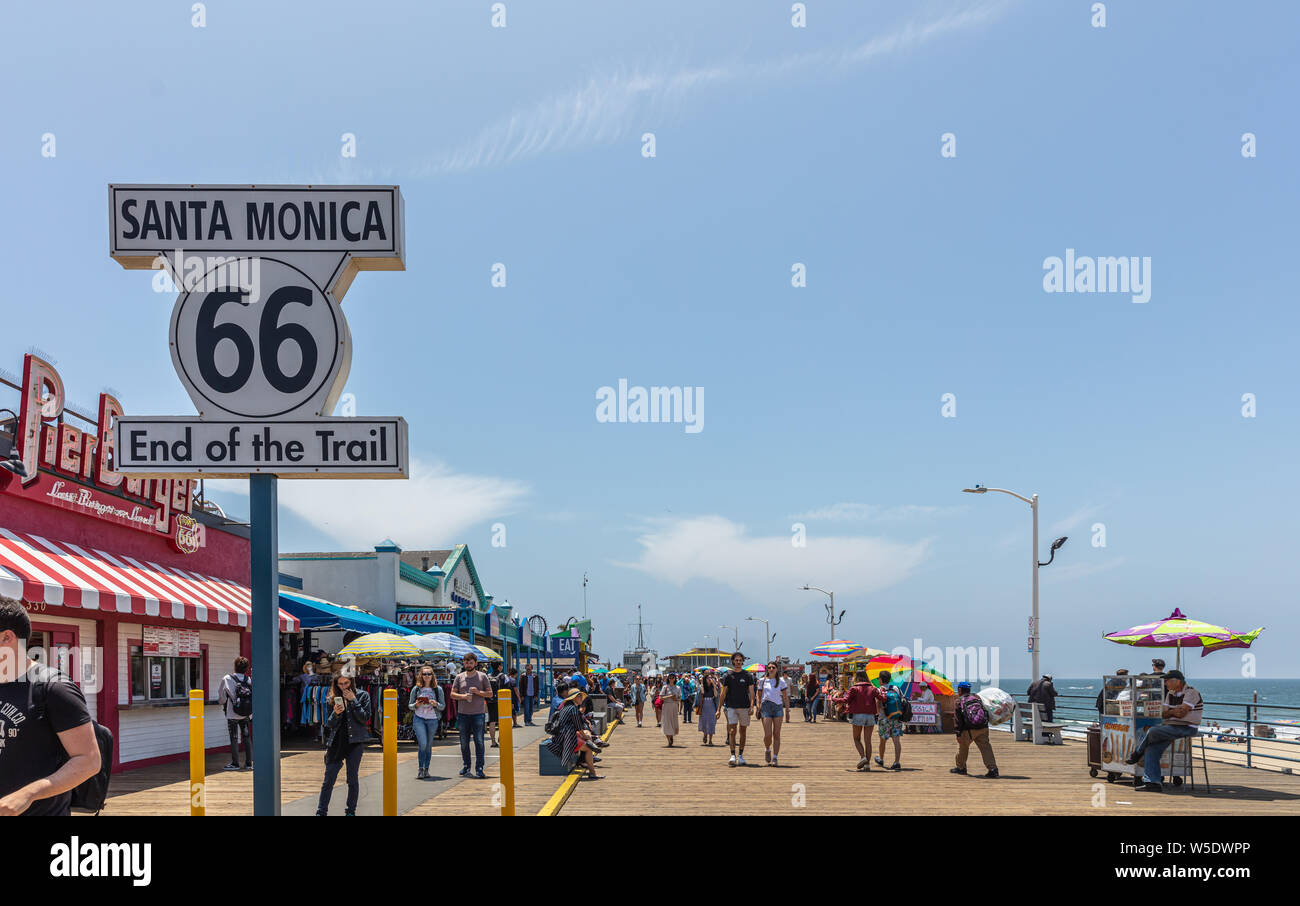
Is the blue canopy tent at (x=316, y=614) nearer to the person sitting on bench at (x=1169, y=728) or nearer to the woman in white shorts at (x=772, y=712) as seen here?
the woman in white shorts at (x=772, y=712)

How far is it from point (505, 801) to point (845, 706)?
33.9 feet

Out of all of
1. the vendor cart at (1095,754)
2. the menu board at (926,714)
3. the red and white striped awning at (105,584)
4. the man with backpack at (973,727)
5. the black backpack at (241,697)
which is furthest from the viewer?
the menu board at (926,714)

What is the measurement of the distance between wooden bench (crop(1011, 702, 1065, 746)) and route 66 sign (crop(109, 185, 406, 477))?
19799 mm

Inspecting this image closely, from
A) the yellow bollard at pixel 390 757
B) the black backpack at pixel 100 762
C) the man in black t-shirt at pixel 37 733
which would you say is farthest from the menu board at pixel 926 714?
the man in black t-shirt at pixel 37 733

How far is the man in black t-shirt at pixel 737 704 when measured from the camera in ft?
61.4

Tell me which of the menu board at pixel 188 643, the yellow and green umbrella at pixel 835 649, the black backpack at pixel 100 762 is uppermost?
the black backpack at pixel 100 762

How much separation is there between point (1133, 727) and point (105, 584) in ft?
47.8

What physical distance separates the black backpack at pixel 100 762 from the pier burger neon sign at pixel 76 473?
10.5 m

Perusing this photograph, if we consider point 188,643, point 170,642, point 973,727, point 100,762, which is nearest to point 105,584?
point 170,642

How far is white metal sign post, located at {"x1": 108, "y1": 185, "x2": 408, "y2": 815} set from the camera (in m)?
5.97

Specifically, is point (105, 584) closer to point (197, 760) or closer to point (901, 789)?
point (197, 760)

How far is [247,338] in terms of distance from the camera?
600 centimetres

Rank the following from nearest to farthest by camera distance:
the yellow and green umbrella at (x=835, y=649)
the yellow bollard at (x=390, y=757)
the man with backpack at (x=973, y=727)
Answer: the yellow bollard at (x=390, y=757), the man with backpack at (x=973, y=727), the yellow and green umbrella at (x=835, y=649)
